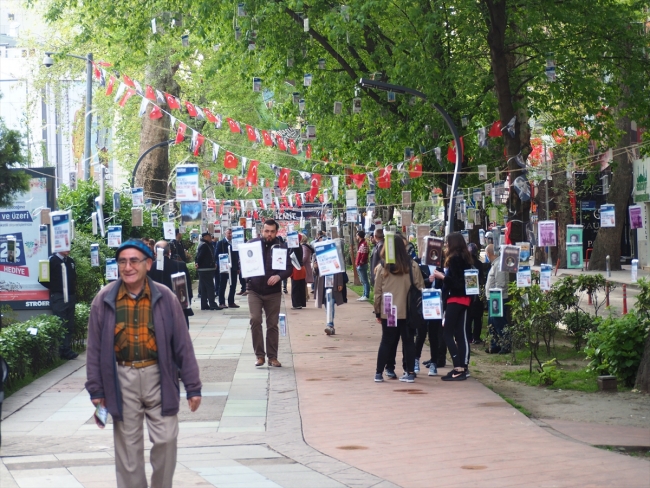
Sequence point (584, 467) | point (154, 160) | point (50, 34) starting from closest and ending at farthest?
point (584, 467) < point (154, 160) < point (50, 34)

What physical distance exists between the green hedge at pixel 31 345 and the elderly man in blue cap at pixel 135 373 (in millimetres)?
5190

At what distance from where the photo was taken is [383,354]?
11.9m

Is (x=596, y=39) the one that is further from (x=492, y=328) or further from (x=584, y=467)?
(x=584, y=467)

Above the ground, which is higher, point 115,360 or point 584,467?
point 115,360

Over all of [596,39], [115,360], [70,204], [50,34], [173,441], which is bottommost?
[173,441]

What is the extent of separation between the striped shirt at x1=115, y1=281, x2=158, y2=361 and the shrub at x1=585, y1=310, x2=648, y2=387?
283 inches

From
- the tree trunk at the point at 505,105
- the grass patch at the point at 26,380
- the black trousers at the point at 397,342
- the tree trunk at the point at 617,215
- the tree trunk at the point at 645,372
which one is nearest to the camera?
the tree trunk at the point at 645,372

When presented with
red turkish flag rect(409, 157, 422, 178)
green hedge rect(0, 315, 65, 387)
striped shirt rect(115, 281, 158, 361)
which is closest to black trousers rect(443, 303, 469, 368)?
green hedge rect(0, 315, 65, 387)

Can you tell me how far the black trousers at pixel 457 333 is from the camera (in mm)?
11867

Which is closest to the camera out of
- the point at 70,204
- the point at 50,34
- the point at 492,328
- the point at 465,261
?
the point at 465,261

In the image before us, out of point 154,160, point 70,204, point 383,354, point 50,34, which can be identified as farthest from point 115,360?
point 50,34

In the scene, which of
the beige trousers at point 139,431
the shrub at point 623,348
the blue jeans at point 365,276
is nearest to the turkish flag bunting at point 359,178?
the blue jeans at point 365,276

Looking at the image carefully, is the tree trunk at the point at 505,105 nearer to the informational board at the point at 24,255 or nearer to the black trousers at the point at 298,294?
the informational board at the point at 24,255

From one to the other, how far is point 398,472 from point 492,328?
8.20 meters
